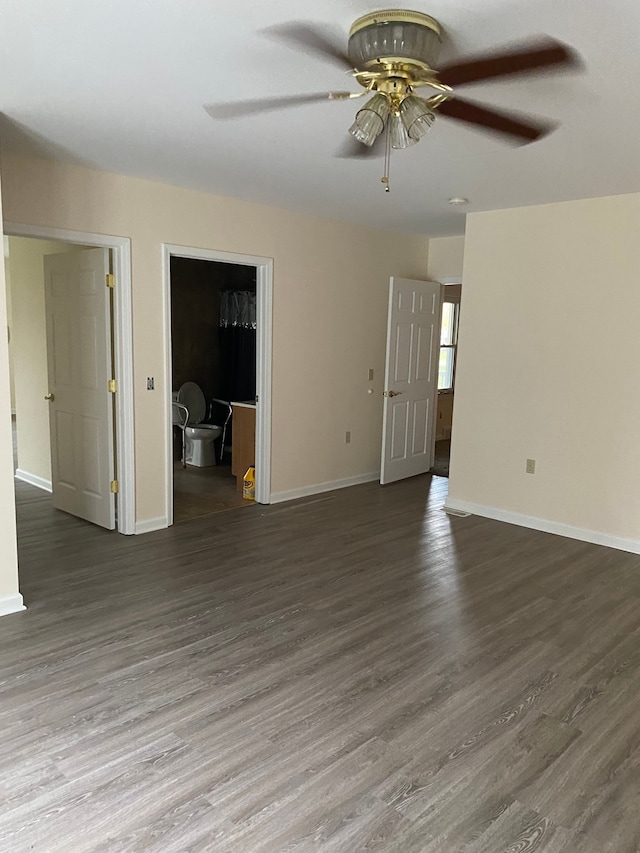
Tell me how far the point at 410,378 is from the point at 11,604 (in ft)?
13.5

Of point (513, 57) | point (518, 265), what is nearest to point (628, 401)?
point (518, 265)

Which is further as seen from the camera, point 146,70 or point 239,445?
point 239,445

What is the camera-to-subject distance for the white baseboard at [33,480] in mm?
5652

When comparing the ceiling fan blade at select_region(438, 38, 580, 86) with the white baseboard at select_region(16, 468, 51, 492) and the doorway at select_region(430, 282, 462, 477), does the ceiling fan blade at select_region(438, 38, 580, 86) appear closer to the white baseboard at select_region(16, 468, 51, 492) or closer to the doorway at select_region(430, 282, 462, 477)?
the white baseboard at select_region(16, 468, 51, 492)

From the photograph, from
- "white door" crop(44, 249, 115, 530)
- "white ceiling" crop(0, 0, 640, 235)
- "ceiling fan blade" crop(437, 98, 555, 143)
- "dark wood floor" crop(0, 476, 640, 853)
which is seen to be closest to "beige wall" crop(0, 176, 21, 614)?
"dark wood floor" crop(0, 476, 640, 853)

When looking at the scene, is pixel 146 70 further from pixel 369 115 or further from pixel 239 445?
pixel 239 445

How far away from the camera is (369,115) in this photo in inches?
81.7

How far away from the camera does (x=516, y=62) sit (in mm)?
2096

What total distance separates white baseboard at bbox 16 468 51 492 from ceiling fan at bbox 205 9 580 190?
4.27 meters

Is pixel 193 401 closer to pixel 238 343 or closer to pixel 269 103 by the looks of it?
pixel 238 343

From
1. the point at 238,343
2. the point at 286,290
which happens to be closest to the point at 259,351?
the point at 286,290

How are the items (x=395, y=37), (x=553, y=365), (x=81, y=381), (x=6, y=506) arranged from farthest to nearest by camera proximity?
(x=553, y=365), (x=81, y=381), (x=6, y=506), (x=395, y=37)

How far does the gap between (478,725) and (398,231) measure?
4715 mm

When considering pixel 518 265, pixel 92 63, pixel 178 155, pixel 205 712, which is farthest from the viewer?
pixel 518 265
